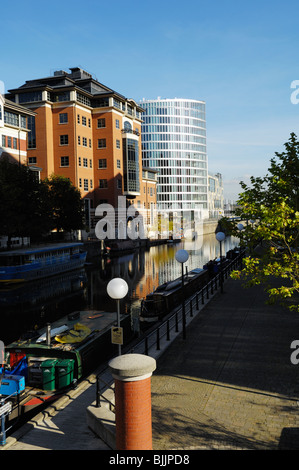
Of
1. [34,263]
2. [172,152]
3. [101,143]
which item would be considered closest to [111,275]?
[34,263]

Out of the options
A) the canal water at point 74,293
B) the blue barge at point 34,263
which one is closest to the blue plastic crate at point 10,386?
the canal water at point 74,293

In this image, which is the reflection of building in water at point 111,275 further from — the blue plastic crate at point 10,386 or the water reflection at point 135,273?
the blue plastic crate at point 10,386

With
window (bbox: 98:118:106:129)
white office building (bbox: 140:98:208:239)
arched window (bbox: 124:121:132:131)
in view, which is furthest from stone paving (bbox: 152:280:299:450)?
white office building (bbox: 140:98:208:239)

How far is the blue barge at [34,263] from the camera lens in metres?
38.1

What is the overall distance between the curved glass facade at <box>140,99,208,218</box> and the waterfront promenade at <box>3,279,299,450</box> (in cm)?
12836

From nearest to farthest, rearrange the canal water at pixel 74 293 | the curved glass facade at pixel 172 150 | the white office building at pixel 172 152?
1. the canal water at pixel 74 293
2. the white office building at pixel 172 152
3. the curved glass facade at pixel 172 150

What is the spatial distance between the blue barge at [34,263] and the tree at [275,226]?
95.9ft

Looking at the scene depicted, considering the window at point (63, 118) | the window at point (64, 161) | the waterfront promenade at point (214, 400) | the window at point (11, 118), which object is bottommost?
the waterfront promenade at point (214, 400)

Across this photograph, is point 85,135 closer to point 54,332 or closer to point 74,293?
point 74,293

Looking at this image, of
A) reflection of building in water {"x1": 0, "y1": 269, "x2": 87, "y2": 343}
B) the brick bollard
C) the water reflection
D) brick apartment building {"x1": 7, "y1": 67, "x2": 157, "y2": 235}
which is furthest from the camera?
brick apartment building {"x1": 7, "y1": 67, "x2": 157, "y2": 235}

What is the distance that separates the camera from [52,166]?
69.2m

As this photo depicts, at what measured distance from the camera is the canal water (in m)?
26.5

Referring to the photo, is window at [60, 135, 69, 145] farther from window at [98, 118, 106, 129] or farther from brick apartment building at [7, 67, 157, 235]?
window at [98, 118, 106, 129]

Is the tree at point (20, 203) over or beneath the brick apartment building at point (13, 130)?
beneath
